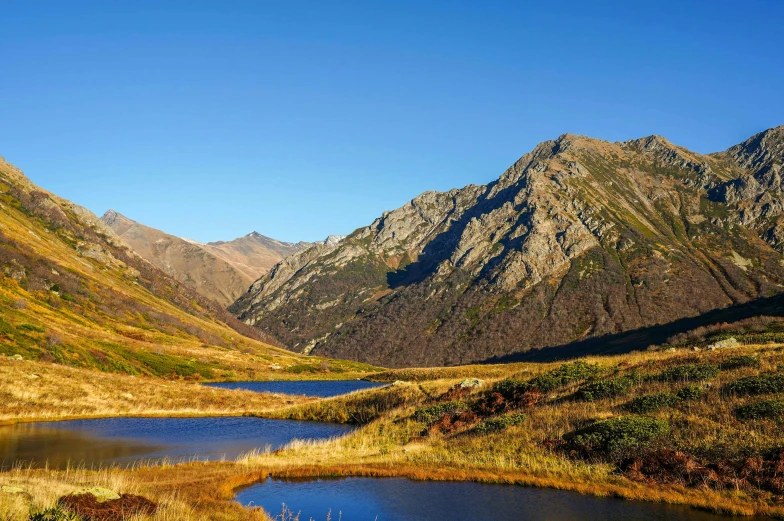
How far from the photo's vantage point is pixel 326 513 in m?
25.1

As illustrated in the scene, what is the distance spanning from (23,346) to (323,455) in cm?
6838

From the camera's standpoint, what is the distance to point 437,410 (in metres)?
46.2

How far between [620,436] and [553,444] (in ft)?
14.8

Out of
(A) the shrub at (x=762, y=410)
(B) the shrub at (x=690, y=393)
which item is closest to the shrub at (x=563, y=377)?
(B) the shrub at (x=690, y=393)

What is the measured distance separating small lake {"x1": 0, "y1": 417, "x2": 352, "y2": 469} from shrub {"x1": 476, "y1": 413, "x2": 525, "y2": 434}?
20.5m

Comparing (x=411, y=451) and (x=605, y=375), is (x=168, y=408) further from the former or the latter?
(x=605, y=375)

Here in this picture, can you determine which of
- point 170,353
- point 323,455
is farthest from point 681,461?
point 170,353

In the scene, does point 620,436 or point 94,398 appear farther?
point 94,398

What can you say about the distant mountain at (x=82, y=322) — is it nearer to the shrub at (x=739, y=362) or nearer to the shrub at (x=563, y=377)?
the shrub at (x=563, y=377)

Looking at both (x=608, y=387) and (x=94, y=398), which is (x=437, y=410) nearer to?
(x=608, y=387)

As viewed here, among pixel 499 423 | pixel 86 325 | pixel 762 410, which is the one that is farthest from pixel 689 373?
pixel 86 325

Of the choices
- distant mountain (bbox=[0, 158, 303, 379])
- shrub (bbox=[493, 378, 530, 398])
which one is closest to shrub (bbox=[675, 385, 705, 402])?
shrub (bbox=[493, 378, 530, 398])

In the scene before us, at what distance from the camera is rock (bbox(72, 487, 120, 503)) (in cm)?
1955

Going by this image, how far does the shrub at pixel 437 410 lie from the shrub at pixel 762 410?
21.7 m
